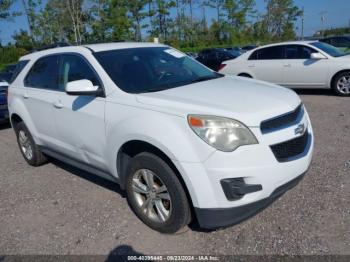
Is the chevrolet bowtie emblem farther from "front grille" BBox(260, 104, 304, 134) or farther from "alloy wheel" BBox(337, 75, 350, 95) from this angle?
"alloy wheel" BBox(337, 75, 350, 95)

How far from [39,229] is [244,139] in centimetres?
234

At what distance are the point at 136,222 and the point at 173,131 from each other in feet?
4.02

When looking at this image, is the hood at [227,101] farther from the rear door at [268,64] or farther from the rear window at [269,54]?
the rear window at [269,54]

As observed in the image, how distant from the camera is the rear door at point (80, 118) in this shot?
3.50 meters

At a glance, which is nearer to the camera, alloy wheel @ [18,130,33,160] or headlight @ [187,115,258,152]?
headlight @ [187,115,258,152]

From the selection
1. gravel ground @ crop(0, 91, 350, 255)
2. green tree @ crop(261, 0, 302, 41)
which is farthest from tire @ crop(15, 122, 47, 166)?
green tree @ crop(261, 0, 302, 41)

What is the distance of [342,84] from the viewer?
8.57 m

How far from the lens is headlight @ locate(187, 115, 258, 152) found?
2655 mm

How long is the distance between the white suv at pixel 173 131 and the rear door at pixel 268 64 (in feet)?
18.8

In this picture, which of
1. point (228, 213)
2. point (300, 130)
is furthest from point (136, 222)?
point (300, 130)

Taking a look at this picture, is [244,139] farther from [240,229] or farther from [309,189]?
[309,189]

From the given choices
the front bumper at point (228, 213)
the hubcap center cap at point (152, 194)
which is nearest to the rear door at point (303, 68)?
the front bumper at point (228, 213)

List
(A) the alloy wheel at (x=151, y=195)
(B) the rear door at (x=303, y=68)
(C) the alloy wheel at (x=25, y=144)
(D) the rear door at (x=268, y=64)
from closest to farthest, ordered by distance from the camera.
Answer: (A) the alloy wheel at (x=151, y=195) < (C) the alloy wheel at (x=25, y=144) < (B) the rear door at (x=303, y=68) < (D) the rear door at (x=268, y=64)

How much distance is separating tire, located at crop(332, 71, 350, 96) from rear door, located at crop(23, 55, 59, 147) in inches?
277
